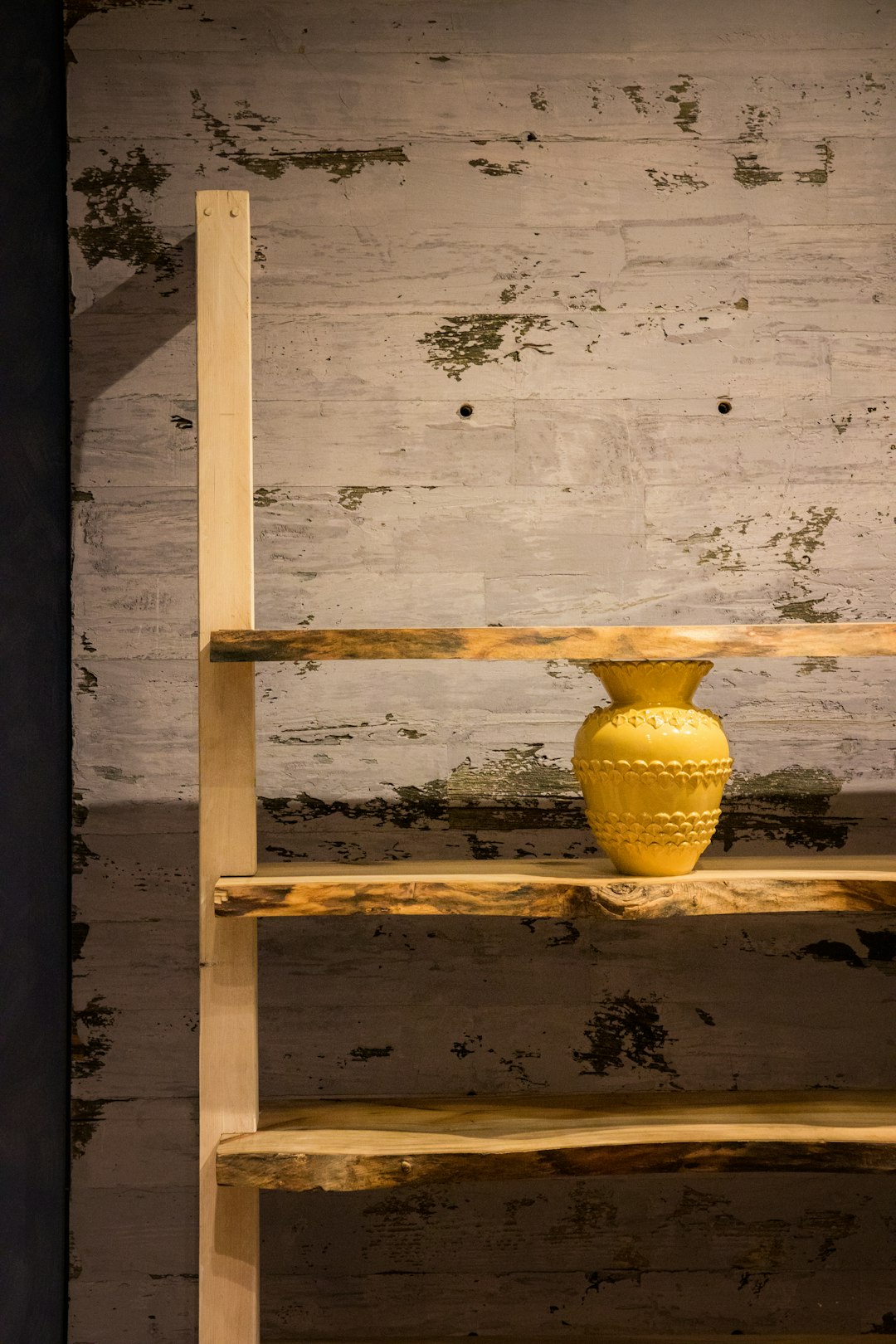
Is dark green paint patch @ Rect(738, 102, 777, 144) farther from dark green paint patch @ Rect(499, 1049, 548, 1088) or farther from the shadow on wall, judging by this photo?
dark green paint patch @ Rect(499, 1049, 548, 1088)

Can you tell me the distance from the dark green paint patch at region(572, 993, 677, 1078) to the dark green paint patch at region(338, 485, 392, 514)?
899 millimetres

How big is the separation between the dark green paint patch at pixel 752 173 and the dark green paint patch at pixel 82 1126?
184 centimetres

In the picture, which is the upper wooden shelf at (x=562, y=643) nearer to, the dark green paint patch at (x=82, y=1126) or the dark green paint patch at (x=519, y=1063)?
the dark green paint patch at (x=519, y=1063)

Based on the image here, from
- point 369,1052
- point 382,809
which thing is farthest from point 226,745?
point 369,1052

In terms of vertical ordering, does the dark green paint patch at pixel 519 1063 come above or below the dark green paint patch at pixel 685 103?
below

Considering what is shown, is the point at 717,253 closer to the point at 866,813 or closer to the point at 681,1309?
the point at 866,813

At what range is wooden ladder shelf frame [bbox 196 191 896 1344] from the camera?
126 centimetres

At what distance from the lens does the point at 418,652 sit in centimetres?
126

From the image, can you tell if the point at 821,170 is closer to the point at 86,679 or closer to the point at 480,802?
the point at 480,802

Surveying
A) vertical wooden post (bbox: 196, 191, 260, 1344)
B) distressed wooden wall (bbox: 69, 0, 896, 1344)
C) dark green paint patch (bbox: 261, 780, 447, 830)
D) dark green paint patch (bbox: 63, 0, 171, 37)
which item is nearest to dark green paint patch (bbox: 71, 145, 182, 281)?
distressed wooden wall (bbox: 69, 0, 896, 1344)

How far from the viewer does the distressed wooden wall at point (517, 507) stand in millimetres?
1621

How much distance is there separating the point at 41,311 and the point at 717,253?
1.09 metres

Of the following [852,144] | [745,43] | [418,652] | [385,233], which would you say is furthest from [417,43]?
[418,652]

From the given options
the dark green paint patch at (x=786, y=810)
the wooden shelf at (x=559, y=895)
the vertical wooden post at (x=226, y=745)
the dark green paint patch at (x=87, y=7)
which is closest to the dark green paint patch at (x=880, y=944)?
the dark green paint patch at (x=786, y=810)
